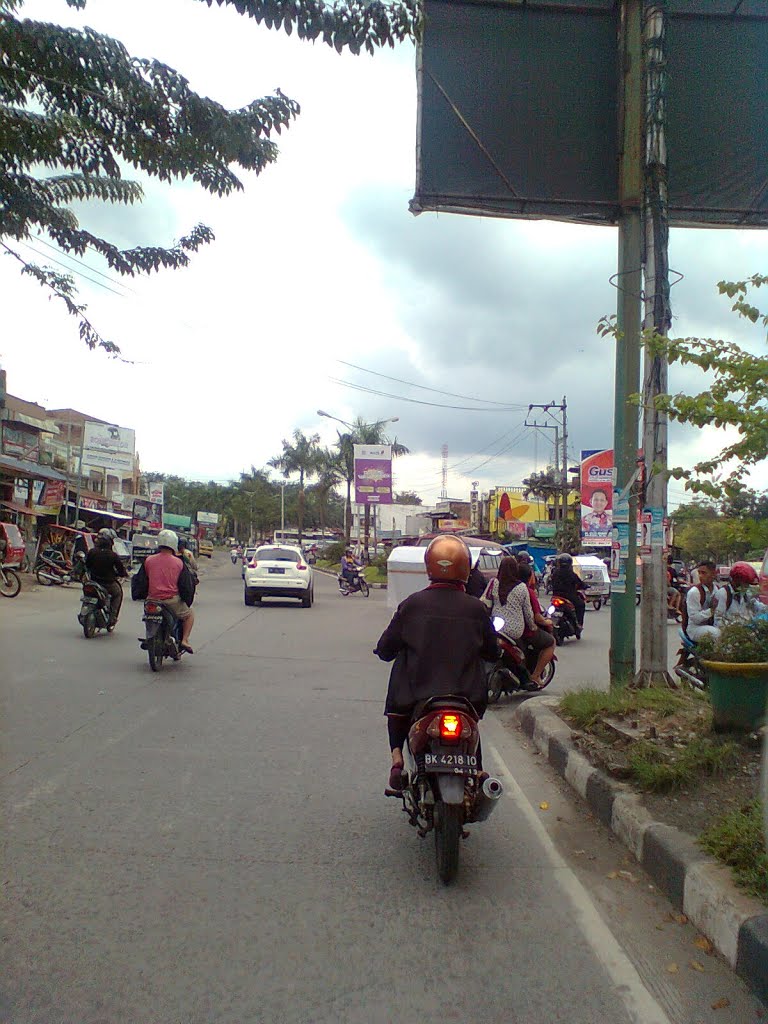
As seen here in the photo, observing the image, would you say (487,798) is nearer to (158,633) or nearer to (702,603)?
(702,603)

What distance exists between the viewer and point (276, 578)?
23.1m

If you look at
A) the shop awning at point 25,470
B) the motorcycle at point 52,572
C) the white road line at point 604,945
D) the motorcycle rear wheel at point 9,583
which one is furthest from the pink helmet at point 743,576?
the shop awning at point 25,470

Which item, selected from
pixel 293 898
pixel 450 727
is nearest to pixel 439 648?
pixel 450 727

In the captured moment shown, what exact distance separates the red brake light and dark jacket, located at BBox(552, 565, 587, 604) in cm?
1107

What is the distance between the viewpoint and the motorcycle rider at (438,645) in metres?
4.61

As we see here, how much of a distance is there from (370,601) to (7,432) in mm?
22969

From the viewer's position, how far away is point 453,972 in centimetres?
340

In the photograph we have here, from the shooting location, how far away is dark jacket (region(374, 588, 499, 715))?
4602mm

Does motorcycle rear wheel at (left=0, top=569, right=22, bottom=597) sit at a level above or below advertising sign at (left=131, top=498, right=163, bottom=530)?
below

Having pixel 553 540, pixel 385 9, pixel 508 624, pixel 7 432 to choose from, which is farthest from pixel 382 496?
pixel 385 9

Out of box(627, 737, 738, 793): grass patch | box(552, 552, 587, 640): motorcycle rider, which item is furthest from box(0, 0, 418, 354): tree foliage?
box(552, 552, 587, 640): motorcycle rider

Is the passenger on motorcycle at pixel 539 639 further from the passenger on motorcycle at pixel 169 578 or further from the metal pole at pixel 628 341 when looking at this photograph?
the passenger on motorcycle at pixel 169 578

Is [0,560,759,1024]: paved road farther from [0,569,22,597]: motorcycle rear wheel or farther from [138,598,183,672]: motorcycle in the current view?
[0,569,22,597]: motorcycle rear wheel

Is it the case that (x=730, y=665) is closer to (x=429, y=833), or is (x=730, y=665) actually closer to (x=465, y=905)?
(x=429, y=833)
